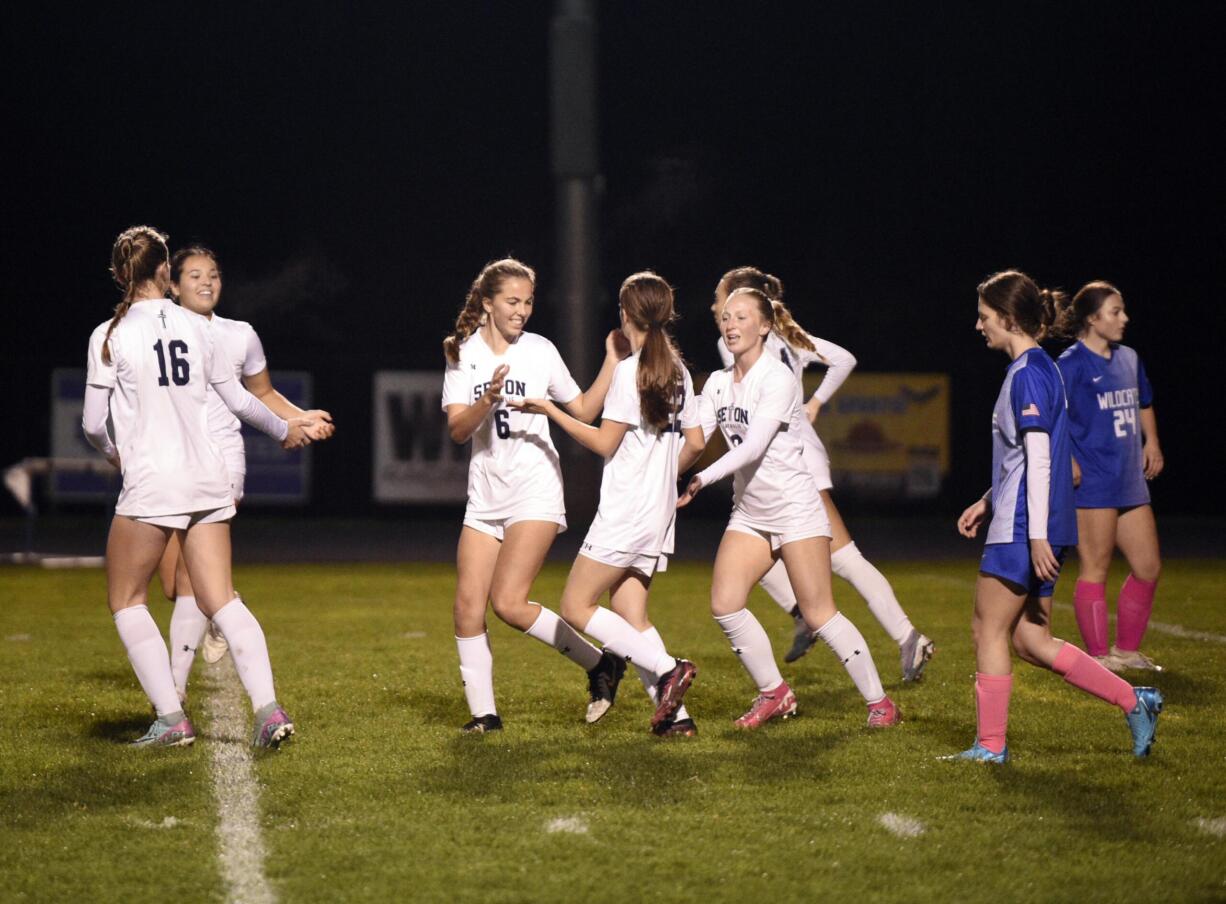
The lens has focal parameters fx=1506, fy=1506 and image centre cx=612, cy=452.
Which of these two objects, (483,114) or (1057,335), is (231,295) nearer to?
(483,114)

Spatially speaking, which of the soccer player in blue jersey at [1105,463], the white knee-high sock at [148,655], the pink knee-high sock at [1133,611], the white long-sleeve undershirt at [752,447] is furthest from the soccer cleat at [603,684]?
the pink knee-high sock at [1133,611]

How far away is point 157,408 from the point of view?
537 centimetres

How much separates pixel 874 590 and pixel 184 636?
3118 mm

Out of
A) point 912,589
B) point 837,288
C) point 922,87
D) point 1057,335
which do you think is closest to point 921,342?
point 837,288

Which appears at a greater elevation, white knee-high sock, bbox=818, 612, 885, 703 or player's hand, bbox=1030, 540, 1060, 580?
player's hand, bbox=1030, 540, 1060, 580

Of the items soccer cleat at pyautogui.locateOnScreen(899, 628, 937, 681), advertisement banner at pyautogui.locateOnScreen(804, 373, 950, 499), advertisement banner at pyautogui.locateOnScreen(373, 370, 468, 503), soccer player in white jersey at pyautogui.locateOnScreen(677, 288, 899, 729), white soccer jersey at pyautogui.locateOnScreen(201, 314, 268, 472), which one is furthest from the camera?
advertisement banner at pyautogui.locateOnScreen(804, 373, 950, 499)

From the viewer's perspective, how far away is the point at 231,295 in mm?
23766

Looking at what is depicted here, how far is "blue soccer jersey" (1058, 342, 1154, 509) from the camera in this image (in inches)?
288

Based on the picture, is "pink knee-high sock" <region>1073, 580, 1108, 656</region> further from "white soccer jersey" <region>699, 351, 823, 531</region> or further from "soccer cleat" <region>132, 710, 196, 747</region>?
"soccer cleat" <region>132, 710, 196, 747</region>

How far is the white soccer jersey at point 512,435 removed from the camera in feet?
18.6

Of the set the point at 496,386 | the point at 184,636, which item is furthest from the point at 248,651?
the point at 496,386

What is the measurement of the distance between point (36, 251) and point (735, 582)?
20.9 m

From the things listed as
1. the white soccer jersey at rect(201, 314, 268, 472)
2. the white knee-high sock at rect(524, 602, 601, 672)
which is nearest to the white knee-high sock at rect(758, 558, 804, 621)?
the white knee-high sock at rect(524, 602, 601, 672)

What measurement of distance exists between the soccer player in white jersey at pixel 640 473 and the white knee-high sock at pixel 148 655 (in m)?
1.50
